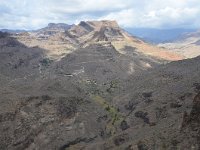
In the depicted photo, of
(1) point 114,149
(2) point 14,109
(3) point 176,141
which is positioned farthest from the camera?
(2) point 14,109

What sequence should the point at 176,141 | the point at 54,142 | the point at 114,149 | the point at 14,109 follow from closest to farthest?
the point at 176,141 < the point at 114,149 < the point at 54,142 < the point at 14,109

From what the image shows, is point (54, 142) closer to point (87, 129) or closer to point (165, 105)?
point (87, 129)

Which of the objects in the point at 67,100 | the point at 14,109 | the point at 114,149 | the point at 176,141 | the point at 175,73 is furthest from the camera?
the point at 175,73

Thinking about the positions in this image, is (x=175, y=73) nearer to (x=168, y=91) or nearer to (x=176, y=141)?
(x=168, y=91)

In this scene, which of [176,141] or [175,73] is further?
[175,73]

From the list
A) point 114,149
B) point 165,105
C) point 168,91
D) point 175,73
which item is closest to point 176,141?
point 114,149

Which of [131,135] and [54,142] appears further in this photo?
[54,142]

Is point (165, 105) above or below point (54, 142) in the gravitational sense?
above

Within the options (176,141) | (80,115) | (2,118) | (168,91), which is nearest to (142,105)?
(168,91)

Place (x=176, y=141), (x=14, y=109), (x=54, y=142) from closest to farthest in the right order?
(x=176, y=141) → (x=54, y=142) → (x=14, y=109)
